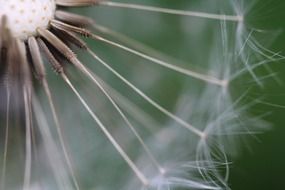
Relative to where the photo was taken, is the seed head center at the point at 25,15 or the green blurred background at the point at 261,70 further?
the green blurred background at the point at 261,70

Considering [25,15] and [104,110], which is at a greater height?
[25,15]

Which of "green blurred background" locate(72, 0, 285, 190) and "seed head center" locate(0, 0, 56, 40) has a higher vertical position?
"seed head center" locate(0, 0, 56, 40)

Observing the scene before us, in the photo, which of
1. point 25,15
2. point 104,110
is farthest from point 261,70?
point 25,15

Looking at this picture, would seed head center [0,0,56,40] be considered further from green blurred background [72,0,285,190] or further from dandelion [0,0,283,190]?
green blurred background [72,0,285,190]

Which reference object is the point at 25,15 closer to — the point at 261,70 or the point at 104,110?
the point at 104,110

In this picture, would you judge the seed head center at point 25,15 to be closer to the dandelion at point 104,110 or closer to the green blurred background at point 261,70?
the dandelion at point 104,110

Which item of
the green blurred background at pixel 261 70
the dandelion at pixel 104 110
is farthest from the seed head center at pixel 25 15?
the green blurred background at pixel 261 70

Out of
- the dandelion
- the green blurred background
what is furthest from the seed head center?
the green blurred background
